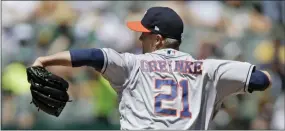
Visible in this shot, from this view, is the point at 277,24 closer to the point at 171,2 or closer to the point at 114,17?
the point at 171,2

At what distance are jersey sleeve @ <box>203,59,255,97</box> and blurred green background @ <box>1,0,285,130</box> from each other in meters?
4.38

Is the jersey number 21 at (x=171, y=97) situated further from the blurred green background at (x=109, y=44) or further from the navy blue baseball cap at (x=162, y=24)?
the blurred green background at (x=109, y=44)

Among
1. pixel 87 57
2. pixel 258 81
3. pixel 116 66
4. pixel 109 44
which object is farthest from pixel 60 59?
pixel 109 44

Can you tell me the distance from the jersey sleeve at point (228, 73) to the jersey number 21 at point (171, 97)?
0.49 feet

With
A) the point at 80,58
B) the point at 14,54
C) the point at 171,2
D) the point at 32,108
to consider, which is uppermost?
the point at 80,58

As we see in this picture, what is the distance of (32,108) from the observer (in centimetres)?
779

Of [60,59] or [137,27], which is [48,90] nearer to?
[60,59]


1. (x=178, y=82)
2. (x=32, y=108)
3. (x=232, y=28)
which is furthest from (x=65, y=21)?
(x=178, y=82)

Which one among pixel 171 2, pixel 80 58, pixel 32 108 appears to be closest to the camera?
pixel 80 58

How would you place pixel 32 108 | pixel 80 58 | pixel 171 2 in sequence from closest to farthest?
pixel 80 58
pixel 32 108
pixel 171 2

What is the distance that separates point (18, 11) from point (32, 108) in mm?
1200

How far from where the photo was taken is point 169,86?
3.49 metres

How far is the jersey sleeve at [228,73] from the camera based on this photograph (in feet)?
11.5

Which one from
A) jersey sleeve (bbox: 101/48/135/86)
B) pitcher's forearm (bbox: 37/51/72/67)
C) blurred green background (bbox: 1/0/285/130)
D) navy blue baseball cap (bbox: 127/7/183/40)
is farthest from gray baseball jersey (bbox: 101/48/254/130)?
blurred green background (bbox: 1/0/285/130)
